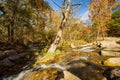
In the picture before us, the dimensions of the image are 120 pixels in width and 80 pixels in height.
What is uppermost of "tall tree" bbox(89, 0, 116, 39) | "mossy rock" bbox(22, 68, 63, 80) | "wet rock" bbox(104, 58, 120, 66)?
"tall tree" bbox(89, 0, 116, 39)

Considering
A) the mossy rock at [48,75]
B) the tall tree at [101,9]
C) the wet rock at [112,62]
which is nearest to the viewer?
the mossy rock at [48,75]

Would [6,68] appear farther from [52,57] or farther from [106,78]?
[106,78]

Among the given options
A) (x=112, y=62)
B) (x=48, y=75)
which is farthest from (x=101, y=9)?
(x=48, y=75)

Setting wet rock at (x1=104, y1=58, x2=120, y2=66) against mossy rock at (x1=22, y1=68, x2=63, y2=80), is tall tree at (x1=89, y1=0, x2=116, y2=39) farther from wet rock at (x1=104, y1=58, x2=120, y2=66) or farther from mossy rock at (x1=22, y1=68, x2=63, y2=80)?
mossy rock at (x1=22, y1=68, x2=63, y2=80)

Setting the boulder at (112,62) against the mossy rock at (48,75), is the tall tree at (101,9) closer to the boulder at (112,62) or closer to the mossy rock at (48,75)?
the boulder at (112,62)

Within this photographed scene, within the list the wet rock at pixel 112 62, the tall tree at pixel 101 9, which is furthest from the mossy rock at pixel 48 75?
the tall tree at pixel 101 9

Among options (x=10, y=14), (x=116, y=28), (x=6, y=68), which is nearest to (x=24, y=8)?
(x=10, y=14)

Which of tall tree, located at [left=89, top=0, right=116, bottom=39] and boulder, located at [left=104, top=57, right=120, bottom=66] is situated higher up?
tall tree, located at [left=89, top=0, right=116, bottom=39]

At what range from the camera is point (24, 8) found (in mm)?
24203

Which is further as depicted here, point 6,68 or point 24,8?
point 24,8

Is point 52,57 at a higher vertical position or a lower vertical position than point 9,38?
lower

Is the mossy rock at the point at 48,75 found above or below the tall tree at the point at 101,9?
below

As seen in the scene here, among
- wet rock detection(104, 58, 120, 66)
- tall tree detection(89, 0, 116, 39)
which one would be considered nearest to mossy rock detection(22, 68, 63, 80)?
wet rock detection(104, 58, 120, 66)

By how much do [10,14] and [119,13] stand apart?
30950mm
